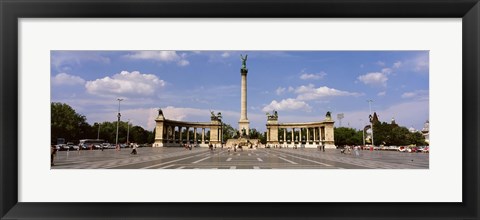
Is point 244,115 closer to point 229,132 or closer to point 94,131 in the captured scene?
point 229,132

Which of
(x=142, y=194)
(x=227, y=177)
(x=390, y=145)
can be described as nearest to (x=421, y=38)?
(x=227, y=177)

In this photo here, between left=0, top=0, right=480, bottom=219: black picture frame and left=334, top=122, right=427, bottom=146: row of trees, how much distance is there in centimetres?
5086

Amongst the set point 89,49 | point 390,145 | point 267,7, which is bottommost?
point 390,145

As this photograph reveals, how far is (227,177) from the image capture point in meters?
10.1

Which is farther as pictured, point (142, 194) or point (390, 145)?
point (390, 145)

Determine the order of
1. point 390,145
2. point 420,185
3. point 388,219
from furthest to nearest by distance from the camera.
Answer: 1. point 390,145
2. point 420,185
3. point 388,219

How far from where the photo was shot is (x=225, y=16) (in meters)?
9.38

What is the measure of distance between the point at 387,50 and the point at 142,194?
7.05 m

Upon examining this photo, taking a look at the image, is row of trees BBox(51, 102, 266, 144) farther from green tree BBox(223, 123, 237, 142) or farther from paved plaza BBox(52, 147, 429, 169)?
paved plaza BBox(52, 147, 429, 169)

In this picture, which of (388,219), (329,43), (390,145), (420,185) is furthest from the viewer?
(390,145)

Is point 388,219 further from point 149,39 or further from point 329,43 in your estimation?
point 149,39

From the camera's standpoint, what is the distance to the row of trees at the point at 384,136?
6113cm

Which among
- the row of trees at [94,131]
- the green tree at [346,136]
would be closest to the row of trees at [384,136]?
the green tree at [346,136]

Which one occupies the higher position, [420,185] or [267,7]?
[267,7]
